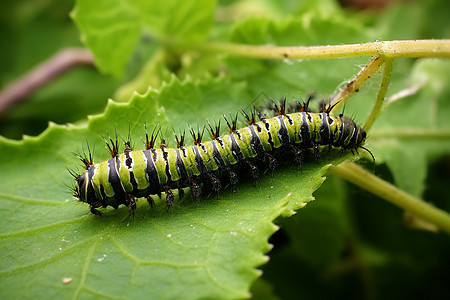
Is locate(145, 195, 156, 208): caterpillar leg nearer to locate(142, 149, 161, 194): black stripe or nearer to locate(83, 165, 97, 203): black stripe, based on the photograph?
locate(142, 149, 161, 194): black stripe

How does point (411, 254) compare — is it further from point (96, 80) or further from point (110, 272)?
point (96, 80)

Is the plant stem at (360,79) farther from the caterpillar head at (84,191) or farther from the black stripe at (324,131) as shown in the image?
the caterpillar head at (84,191)

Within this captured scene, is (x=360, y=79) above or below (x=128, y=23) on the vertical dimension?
below

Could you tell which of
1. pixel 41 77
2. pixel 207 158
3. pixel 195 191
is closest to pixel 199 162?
pixel 207 158

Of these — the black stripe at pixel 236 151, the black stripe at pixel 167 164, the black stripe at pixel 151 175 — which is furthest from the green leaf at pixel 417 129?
the black stripe at pixel 151 175

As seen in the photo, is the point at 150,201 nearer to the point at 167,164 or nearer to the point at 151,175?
the point at 151,175
